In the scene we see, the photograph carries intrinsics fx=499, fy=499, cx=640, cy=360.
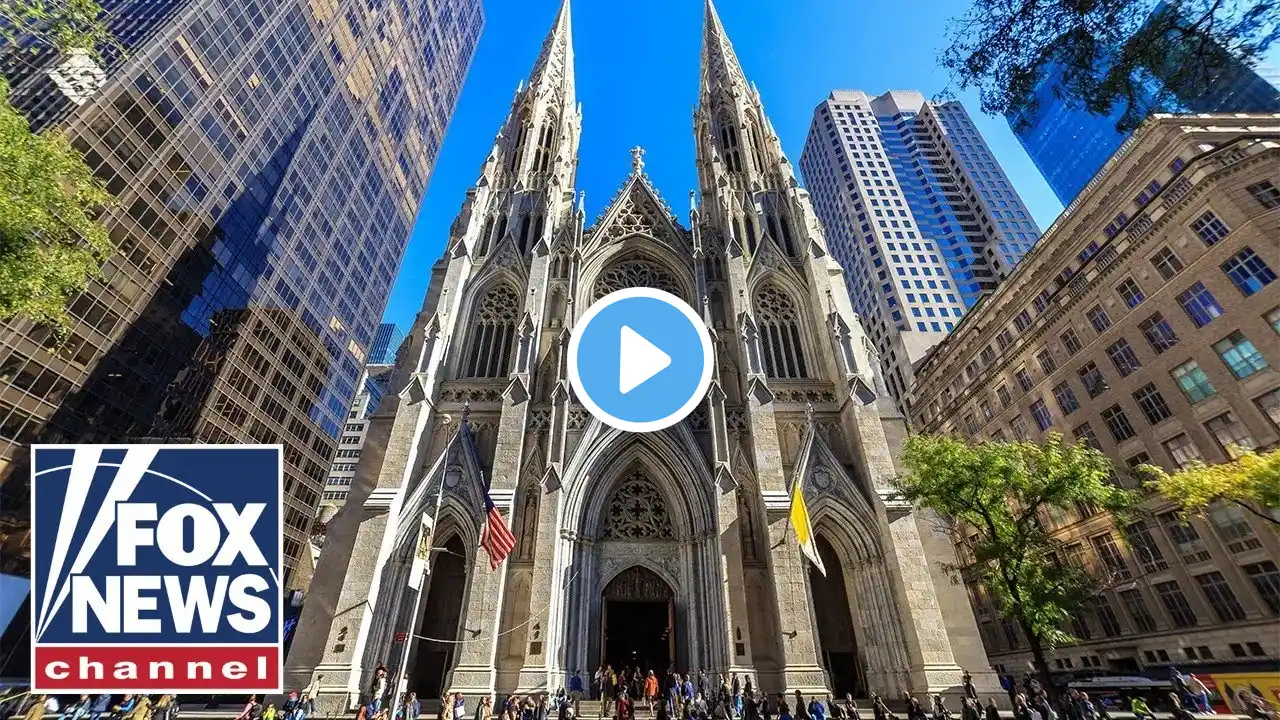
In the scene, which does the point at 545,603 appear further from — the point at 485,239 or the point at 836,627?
the point at 485,239

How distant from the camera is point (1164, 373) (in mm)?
23750

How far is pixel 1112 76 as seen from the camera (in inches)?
293

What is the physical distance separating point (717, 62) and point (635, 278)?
77.3 ft

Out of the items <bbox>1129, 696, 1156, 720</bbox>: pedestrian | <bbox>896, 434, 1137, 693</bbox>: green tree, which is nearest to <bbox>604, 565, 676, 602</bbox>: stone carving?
<bbox>896, 434, 1137, 693</bbox>: green tree

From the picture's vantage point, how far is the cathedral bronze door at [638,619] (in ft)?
65.5

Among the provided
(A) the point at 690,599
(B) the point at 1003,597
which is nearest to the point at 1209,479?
(B) the point at 1003,597

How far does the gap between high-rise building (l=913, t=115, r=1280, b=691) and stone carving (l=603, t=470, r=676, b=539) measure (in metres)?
15.9

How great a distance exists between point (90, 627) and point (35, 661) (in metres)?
0.30

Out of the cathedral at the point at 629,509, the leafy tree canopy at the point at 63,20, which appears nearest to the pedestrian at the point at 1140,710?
the cathedral at the point at 629,509

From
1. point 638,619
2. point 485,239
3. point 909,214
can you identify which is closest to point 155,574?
point 638,619

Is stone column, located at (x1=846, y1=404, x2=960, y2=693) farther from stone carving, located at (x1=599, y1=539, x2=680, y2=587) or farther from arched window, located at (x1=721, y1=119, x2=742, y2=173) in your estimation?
arched window, located at (x1=721, y1=119, x2=742, y2=173)

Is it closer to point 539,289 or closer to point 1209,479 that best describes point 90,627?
point 539,289

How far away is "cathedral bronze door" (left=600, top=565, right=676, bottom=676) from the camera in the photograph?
19953mm

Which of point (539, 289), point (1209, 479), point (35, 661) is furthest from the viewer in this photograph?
point (539, 289)
